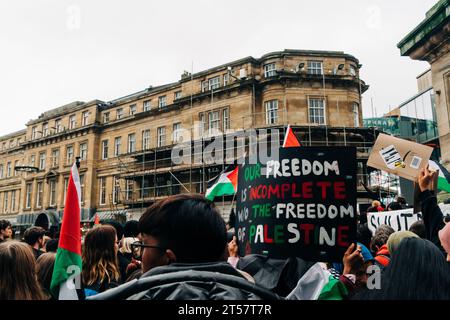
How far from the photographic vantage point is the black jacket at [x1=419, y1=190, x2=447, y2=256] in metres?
3.43

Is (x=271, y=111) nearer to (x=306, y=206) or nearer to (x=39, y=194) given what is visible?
(x=306, y=206)

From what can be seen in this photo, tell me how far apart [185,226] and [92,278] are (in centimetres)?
206

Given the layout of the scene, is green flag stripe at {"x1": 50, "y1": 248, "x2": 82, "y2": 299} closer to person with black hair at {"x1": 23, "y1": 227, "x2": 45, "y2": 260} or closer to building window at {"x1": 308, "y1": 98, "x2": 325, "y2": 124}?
person with black hair at {"x1": 23, "y1": 227, "x2": 45, "y2": 260}

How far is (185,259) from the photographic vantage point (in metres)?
1.74

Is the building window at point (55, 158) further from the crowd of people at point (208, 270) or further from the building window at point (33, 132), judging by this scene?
the crowd of people at point (208, 270)

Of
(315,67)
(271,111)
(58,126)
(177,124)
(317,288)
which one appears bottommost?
(317,288)

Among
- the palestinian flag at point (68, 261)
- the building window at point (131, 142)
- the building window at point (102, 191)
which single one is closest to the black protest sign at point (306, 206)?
the palestinian flag at point (68, 261)

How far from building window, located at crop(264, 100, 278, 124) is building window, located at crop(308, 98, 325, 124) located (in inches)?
91.3

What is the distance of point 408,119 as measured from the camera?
29719 mm

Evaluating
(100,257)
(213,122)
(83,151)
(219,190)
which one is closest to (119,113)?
(83,151)

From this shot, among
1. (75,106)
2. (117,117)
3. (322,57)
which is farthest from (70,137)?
(322,57)

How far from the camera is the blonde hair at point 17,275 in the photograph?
7.67 feet

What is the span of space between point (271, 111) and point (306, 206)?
24743mm

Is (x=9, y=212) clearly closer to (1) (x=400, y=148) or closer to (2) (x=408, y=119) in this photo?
(2) (x=408, y=119)
